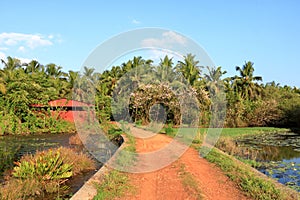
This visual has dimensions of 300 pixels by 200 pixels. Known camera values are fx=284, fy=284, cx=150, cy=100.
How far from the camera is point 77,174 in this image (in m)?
7.90

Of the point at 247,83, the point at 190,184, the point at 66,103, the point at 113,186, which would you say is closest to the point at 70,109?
the point at 66,103

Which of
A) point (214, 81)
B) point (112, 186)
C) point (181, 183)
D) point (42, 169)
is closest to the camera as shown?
point (112, 186)

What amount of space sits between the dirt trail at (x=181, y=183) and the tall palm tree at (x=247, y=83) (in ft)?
97.3

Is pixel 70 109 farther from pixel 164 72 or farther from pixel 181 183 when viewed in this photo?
pixel 181 183

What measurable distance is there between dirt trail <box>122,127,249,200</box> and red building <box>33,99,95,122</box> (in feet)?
40.3

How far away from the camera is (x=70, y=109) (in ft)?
70.8

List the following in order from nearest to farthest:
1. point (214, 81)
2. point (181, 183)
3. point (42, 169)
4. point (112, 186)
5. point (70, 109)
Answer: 1. point (112, 186)
2. point (181, 183)
3. point (42, 169)
4. point (70, 109)
5. point (214, 81)

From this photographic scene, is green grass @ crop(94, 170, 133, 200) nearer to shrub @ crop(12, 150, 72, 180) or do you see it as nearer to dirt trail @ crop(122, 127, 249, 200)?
dirt trail @ crop(122, 127, 249, 200)

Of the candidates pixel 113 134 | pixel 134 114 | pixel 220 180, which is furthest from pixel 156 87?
pixel 220 180

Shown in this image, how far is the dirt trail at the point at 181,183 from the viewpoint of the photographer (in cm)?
528

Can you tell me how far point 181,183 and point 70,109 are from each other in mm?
16958

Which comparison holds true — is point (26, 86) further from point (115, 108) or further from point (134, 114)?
point (134, 114)

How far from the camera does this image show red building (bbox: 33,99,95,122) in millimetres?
19536

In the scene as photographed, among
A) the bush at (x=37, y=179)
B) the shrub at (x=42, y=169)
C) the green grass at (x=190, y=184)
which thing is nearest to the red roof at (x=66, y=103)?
the bush at (x=37, y=179)
